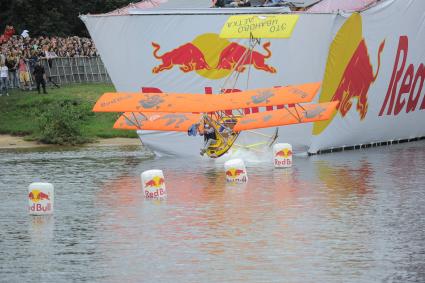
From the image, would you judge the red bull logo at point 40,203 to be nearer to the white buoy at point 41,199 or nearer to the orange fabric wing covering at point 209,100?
the white buoy at point 41,199

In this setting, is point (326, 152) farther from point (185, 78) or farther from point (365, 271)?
point (365, 271)

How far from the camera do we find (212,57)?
35.0 m

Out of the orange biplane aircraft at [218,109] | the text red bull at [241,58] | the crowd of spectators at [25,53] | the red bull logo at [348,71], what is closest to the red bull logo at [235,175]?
the orange biplane aircraft at [218,109]

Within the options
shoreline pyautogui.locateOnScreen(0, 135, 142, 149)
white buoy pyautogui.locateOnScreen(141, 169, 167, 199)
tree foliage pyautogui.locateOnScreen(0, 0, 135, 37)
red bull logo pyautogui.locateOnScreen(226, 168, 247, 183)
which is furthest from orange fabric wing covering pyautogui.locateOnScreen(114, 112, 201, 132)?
tree foliage pyautogui.locateOnScreen(0, 0, 135, 37)

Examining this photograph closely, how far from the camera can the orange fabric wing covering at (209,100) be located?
1228 inches

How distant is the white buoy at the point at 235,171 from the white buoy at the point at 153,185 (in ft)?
10.4

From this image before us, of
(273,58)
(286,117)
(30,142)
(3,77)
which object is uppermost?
(3,77)

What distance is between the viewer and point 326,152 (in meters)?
36.1

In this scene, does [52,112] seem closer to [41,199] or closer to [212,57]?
[212,57]

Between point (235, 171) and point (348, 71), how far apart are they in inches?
338

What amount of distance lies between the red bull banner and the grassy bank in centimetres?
770

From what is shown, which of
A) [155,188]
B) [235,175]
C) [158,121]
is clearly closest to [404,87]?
[158,121]

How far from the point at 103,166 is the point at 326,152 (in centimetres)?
699

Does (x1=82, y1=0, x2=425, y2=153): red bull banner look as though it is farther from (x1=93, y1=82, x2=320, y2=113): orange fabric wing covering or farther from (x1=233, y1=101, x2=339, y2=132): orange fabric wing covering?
(x1=93, y1=82, x2=320, y2=113): orange fabric wing covering
